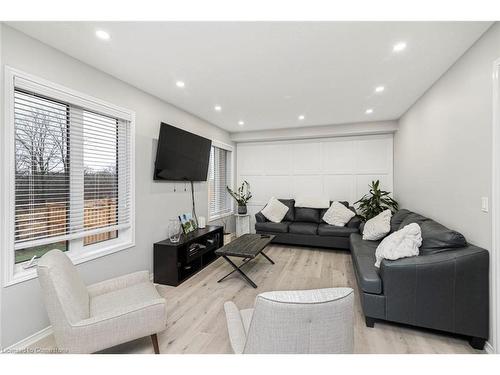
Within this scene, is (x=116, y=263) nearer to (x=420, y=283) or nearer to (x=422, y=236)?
(x=420, y=283)

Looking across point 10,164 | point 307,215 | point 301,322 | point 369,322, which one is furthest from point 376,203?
point 10,164

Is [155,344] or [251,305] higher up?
[155,344]

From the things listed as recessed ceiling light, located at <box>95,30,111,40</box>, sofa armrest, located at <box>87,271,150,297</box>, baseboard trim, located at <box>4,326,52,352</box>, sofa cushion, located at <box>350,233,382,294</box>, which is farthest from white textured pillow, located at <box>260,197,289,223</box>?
recessed ceiling light, located at <box>95,30,111,40</box>

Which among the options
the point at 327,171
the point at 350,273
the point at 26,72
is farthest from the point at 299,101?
the point at 26,72

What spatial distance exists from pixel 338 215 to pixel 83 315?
4409 millimetres

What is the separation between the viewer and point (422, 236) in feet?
7.69

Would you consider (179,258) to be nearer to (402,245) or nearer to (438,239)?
(402,245)

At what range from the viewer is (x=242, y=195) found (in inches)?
237

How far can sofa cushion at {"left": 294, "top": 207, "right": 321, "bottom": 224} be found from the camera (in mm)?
5090

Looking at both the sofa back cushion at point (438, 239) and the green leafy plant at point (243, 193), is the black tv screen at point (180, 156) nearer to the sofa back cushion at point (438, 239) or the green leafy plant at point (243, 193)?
the green leafy plant at point (243, 193)

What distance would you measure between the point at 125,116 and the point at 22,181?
1.29m

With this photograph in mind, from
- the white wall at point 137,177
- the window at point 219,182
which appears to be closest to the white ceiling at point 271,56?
the white wall at point 137,177

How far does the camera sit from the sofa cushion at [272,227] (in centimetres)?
483
